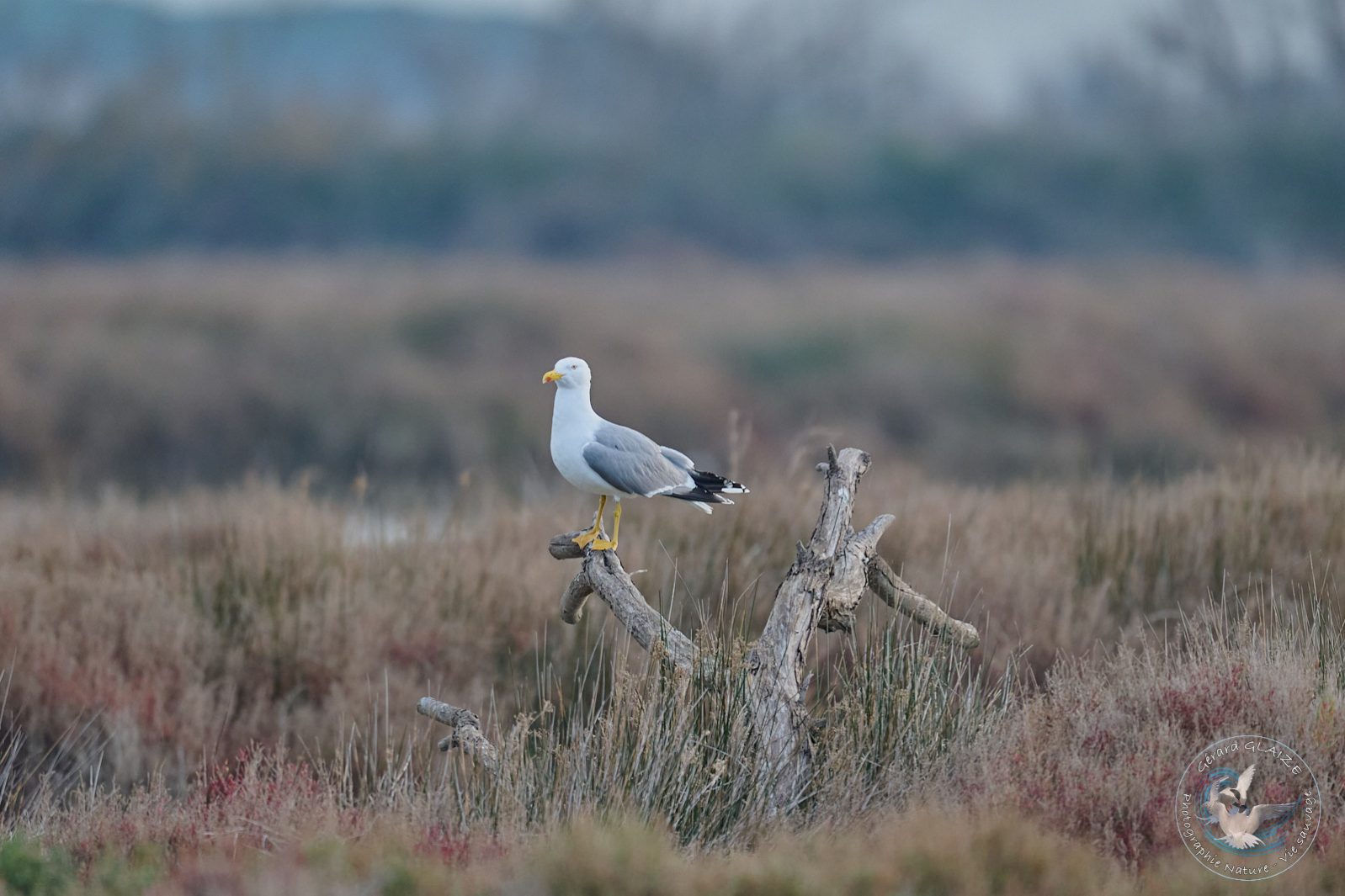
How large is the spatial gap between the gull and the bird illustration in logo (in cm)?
161

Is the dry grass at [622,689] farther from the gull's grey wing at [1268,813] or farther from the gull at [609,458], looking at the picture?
the gull at [609,458]

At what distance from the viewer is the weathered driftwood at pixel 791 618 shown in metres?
4.42

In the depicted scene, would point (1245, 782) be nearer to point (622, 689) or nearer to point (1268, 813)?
point (1268, 813)

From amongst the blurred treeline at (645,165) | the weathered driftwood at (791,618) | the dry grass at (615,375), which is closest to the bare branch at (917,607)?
the weathered driftwood at (791,618)

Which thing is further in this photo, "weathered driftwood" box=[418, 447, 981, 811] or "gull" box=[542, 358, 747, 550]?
"weathered driftwood" box=[418, 447, 981, 811]

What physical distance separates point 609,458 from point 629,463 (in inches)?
2.5

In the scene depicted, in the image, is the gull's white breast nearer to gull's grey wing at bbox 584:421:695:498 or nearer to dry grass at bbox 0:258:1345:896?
gull's grey wing at bbox 584:421:695:498

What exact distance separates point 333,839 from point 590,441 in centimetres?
131

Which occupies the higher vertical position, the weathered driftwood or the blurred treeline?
the blurred treeline

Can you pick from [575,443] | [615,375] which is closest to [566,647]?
[575,443]

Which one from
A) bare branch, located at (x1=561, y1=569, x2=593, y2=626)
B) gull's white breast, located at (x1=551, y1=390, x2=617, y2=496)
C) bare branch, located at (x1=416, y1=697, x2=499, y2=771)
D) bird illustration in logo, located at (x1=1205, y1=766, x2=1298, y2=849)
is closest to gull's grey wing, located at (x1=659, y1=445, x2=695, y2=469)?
gull's white breast, located at (x1=551, y1=390, x2=617, y2=496)

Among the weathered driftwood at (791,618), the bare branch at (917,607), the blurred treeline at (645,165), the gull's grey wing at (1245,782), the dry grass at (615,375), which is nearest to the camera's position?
the gull's grey wing at (1245,782)

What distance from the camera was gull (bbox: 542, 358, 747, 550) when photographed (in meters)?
4.12

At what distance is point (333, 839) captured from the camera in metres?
3.74
